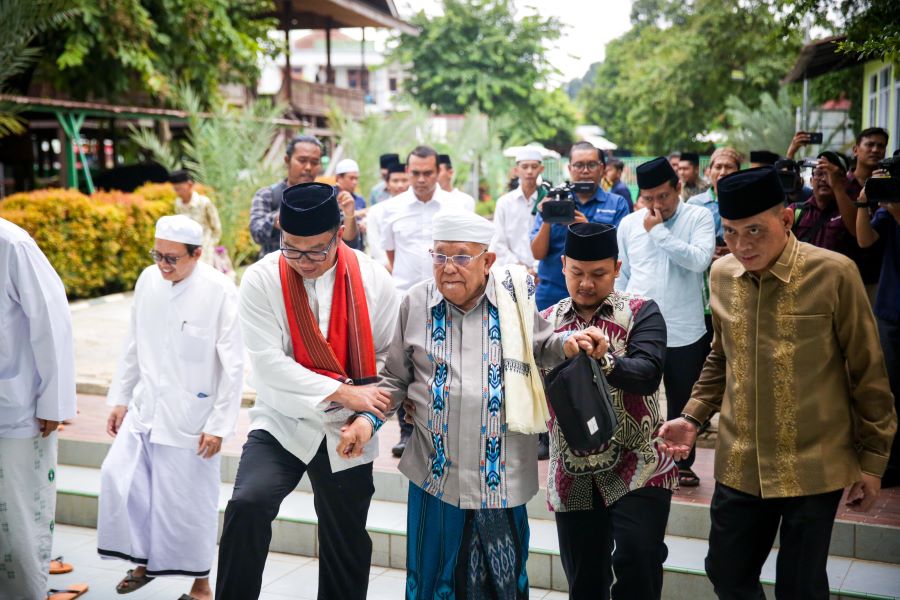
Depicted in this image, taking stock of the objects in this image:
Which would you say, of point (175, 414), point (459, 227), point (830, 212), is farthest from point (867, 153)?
point (175, 414)

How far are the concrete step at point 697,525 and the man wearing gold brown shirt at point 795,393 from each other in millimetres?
1390

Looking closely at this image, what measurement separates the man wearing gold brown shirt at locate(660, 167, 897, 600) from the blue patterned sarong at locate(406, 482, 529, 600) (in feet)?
2.56

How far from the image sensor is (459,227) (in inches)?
140

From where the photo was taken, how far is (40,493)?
4.62 meters

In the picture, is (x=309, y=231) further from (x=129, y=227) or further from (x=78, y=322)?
(x=129, y=227)

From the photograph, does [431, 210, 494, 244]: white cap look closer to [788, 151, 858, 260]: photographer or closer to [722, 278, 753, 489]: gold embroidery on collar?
[722, 278, 753, 489]: gold embroidery on collar

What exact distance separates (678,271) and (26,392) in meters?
3.49

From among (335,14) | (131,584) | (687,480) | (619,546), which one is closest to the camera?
(619,546)

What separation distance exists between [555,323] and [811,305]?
3.34ft

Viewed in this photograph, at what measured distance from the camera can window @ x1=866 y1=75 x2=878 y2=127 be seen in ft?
50.9

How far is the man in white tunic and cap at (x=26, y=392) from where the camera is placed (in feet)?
14.7

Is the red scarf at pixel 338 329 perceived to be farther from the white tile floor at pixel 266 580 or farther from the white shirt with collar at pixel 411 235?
the white shirt with collar at pixel 411 235

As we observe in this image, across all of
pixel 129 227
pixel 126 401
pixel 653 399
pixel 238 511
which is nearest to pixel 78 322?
pixel 129 227

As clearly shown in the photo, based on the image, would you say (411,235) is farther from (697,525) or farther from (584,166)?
(697,525)
